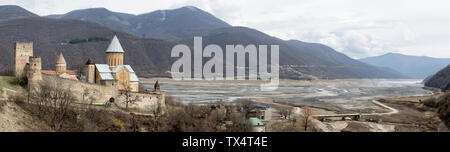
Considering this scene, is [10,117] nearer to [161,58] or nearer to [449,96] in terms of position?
[449,96]

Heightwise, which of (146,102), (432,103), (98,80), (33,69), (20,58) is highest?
(20,58)

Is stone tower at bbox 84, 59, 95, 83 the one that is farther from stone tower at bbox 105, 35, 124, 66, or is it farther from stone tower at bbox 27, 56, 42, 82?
stone tower at bbox 27, 56, 42, 82

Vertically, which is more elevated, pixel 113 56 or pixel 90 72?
pixel 113 56

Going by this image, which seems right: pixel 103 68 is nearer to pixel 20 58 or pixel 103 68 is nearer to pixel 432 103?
pixel 20 58

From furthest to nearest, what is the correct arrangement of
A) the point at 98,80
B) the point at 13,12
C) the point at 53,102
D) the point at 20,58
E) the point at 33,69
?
the point at 13,12
the point at 98,80
the point at 20,58
the point at 53,102
the point at 33,69

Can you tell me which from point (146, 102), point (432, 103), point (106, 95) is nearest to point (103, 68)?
point (106, 95)

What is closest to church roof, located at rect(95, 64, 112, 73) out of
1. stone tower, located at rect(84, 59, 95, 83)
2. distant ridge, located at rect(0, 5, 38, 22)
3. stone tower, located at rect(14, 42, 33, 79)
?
stone tower, located at rect(84, 59, 95, 83)

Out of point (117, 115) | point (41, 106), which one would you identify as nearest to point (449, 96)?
point (117, 115)
